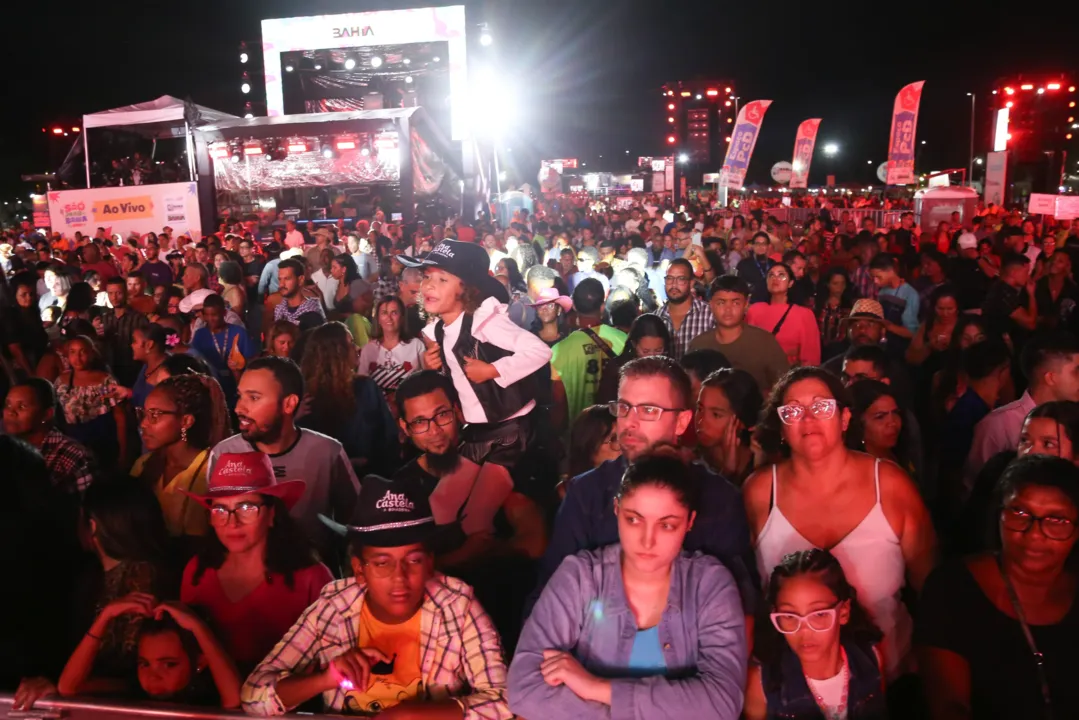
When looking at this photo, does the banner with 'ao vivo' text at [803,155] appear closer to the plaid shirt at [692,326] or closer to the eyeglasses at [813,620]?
the plaid shirt at [692,326]

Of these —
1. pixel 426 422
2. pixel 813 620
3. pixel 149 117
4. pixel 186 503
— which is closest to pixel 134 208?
pixel 149 117

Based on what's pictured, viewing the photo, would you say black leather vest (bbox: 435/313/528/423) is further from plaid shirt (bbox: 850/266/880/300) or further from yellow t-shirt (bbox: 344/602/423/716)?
plaid shirt (bbox: 850/266/880/300)

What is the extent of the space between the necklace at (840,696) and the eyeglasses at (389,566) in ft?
4.15

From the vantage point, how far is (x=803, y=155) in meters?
29.7

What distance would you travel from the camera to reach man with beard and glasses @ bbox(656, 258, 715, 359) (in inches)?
265

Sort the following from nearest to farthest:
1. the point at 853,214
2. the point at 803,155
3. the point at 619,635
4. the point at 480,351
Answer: the point at 619,635, the point at 480,351, the point at 853,214, the point at 803,155

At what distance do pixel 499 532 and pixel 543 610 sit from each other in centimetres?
121

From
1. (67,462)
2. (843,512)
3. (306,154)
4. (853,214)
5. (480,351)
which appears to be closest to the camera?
(843,512)

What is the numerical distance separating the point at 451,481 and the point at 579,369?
8.11 ft

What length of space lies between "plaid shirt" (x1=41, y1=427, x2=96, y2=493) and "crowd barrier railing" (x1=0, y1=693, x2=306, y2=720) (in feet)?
5.74

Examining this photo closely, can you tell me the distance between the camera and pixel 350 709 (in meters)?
2.68

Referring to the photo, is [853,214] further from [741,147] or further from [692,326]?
[692,326]

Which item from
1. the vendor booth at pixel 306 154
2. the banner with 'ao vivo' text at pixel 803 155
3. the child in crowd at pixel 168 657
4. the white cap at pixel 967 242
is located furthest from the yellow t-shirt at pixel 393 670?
Result: the banner with 'ao vivo' text at pixel 803 155

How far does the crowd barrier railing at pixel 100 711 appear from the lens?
8.38 feet
